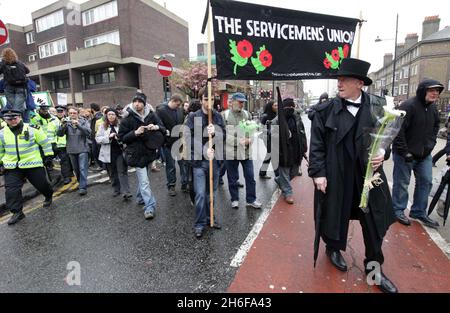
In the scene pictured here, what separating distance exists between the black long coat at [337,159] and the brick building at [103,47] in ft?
85.0

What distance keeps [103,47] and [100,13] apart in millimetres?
5391

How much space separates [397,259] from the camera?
10.8 feet

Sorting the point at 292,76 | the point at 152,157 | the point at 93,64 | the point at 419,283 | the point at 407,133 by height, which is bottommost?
the point at 419,283

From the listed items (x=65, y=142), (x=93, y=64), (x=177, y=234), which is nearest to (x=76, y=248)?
(x=177, y=234)

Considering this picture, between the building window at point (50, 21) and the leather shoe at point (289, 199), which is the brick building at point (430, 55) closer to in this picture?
the leather shoe at point (289, 199)

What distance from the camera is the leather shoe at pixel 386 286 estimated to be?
2.69 m

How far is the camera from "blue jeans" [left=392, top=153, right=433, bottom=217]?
4.14 metres

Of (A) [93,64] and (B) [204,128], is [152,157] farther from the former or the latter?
(A) [93,64]

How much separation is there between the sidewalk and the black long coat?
0.52 metres

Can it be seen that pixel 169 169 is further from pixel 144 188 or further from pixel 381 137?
pixel 381 137

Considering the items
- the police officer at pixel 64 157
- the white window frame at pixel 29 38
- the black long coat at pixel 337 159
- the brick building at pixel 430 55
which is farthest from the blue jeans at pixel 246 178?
the white window frame at pixel 29 38

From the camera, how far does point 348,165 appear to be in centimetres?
282

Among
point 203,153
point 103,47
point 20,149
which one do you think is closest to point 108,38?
point 103,47

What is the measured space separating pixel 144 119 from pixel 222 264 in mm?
2809
